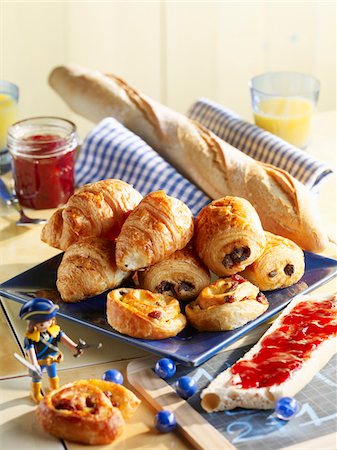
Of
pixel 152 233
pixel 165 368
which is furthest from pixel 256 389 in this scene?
pixel 152 233

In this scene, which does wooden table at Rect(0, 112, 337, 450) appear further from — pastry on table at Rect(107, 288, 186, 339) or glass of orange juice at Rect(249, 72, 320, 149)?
glass of orange juice at Rect(249, 72, 320, 149)

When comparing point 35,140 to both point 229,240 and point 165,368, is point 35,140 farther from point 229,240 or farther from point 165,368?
point 165,368

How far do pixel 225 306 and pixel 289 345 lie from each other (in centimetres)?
13

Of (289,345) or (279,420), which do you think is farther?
(289,345)

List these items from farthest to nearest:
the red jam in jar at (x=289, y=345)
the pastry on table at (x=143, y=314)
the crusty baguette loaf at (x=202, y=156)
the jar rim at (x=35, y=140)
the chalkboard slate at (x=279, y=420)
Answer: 1. the jar rim at (x=35, y=140)
2. the crusty baguette loaf at (x=202, y=156)
3. the pastry on table at (x=143, y=314)
4. the red jam in jar at (x=289, y=345)
5. the chalkboard slate at (x=279, y=420)

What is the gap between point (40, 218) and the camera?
218 centimetres

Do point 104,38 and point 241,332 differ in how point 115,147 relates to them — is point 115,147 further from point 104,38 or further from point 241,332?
point 104,38

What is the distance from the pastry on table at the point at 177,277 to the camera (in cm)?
160

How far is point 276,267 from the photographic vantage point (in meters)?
1.65

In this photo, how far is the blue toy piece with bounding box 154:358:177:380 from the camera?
4.65ft

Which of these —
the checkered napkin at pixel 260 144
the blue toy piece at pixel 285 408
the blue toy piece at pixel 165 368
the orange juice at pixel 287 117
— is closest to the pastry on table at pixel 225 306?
the blue toy piece at pixel 165 368

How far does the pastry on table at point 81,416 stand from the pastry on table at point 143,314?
0.58 feet

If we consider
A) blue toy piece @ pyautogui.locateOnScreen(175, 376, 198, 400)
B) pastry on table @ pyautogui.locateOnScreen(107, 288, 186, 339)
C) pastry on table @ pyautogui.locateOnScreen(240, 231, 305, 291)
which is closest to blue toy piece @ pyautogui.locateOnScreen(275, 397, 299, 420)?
blue toy piece @ pyautogui.locateOnScreen(175, 376, 198, 400)

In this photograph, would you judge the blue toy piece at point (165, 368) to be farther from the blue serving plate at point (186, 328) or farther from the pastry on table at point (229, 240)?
the pastry on table at point (229, 240)
